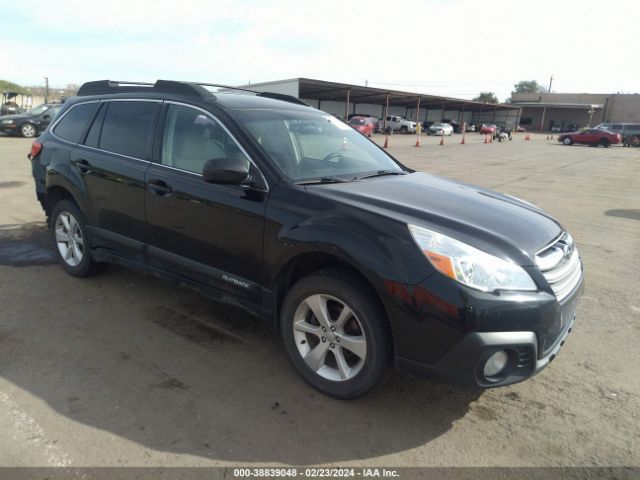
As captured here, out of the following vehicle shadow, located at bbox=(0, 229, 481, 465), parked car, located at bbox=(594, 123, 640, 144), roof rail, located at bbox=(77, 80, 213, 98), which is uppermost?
parked car, located at bbox=(594, 123, 640, 144)

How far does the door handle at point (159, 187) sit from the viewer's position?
366cm

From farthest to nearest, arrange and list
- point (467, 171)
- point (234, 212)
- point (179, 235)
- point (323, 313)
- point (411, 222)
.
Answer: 1. point (467, 171)
2. point (179, 235)
3. point (234, 212)
4. point (323, 313)
5. point (411, 222)

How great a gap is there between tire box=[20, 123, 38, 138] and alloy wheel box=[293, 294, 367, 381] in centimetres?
2261

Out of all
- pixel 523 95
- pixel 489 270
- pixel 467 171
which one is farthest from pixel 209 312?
pixel 523 95

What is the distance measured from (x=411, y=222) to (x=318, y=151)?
52.4 inches

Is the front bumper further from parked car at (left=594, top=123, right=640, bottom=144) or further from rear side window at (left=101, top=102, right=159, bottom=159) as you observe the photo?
parked car at (left=594, top=123, right=640, bottom=144)

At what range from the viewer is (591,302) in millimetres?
4633

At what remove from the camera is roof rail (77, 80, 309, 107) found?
149 inches

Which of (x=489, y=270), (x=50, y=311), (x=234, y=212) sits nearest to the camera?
(x=489, y=270)

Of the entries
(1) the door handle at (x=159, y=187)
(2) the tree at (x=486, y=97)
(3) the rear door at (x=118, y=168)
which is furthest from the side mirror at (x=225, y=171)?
(2) the tree at (x=486, y=97)

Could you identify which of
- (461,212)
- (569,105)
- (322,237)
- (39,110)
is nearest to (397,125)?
(39,110)

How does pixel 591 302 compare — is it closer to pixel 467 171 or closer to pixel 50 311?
pixel 50 311

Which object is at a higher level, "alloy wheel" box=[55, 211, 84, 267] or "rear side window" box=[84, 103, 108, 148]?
"rear side window" box=[84, 103, 108, 148]

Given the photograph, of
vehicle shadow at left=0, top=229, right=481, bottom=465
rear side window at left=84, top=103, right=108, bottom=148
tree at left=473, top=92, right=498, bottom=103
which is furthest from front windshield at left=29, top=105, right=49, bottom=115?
tree at left=473, top=92, right=498, bottom=103
